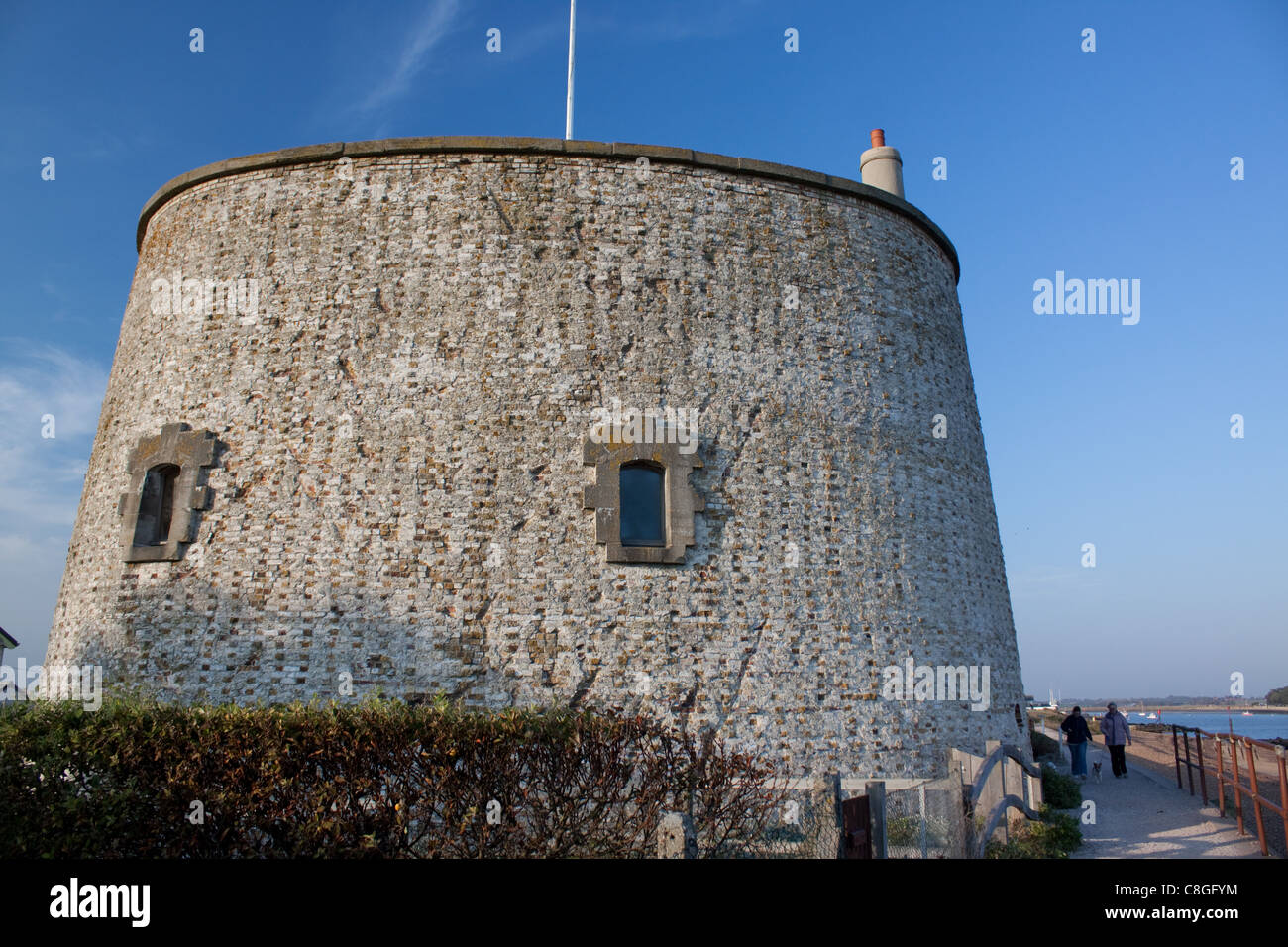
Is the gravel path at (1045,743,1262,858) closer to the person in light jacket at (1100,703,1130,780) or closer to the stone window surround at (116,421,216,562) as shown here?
the person in light jacket at (1100,703,1130,780)

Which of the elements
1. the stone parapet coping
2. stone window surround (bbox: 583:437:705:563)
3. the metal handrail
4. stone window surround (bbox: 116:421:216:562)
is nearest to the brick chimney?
the stone parapet coping

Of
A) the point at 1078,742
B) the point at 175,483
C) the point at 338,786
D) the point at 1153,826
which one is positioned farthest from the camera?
the point at 1078,742

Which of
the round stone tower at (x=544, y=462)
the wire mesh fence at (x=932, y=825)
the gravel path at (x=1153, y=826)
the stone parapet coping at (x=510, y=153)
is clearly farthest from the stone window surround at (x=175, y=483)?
the gravel path at (x=1153, y=826)

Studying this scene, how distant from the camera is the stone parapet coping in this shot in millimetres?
11969

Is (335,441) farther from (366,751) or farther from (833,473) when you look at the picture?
(833,473)

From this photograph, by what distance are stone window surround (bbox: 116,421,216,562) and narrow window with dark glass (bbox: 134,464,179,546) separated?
55 mm

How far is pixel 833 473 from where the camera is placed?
11.5m

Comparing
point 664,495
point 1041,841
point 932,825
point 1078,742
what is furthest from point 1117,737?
point 664,495

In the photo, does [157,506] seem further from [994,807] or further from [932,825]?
[994,807]

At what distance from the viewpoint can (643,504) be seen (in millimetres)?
11047

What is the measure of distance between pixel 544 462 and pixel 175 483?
511 cm
